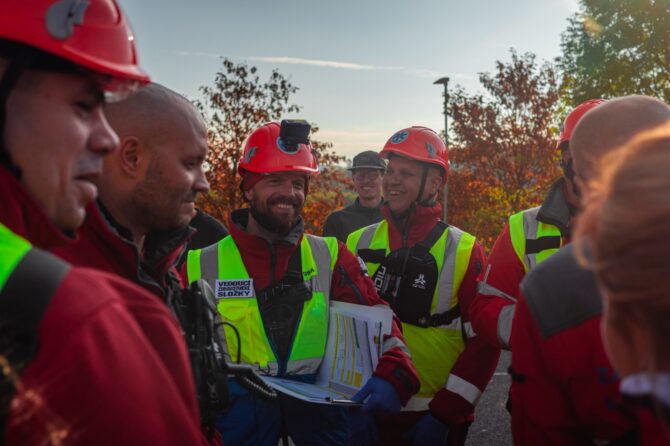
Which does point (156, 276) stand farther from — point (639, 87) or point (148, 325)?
point (639, 87)

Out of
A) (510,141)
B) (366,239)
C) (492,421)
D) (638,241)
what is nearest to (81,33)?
(638,241)

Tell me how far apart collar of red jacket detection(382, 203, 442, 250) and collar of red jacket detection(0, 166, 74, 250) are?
3.12 metres

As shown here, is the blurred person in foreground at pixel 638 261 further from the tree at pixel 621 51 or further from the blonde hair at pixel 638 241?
the tree at pixel 621 51

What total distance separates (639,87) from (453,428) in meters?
25.6

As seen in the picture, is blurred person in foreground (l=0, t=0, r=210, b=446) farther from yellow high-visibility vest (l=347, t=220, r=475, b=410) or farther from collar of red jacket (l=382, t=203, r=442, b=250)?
collar of red jacket (l=382, t=203, r=442, b=250)

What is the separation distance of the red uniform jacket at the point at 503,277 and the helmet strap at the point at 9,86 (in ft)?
7.98

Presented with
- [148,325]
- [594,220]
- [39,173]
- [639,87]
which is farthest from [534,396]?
[639,87]

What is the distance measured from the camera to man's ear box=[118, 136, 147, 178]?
81.5 inches

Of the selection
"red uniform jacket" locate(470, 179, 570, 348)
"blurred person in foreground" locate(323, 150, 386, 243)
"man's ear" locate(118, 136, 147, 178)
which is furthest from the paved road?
"man's ear" locate(118, 136, 147, 178)

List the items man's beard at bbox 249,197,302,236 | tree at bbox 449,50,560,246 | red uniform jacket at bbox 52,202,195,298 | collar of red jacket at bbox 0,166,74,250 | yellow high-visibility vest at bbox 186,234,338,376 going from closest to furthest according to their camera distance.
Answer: collar of red jacket at bbox 0,166,74,250, red uniform jacket at bbox 52,202,195,298, yellow high-visibility vest at bbox 186,234,338,376, man's beard at bbox 249,197,302,236, tree at bbox 449,50,560,246

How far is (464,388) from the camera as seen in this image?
3.58m

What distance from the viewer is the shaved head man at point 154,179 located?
2035 millimetres

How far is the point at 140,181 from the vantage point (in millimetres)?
2078

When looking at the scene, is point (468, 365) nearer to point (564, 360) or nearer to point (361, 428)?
point (361, 428)
